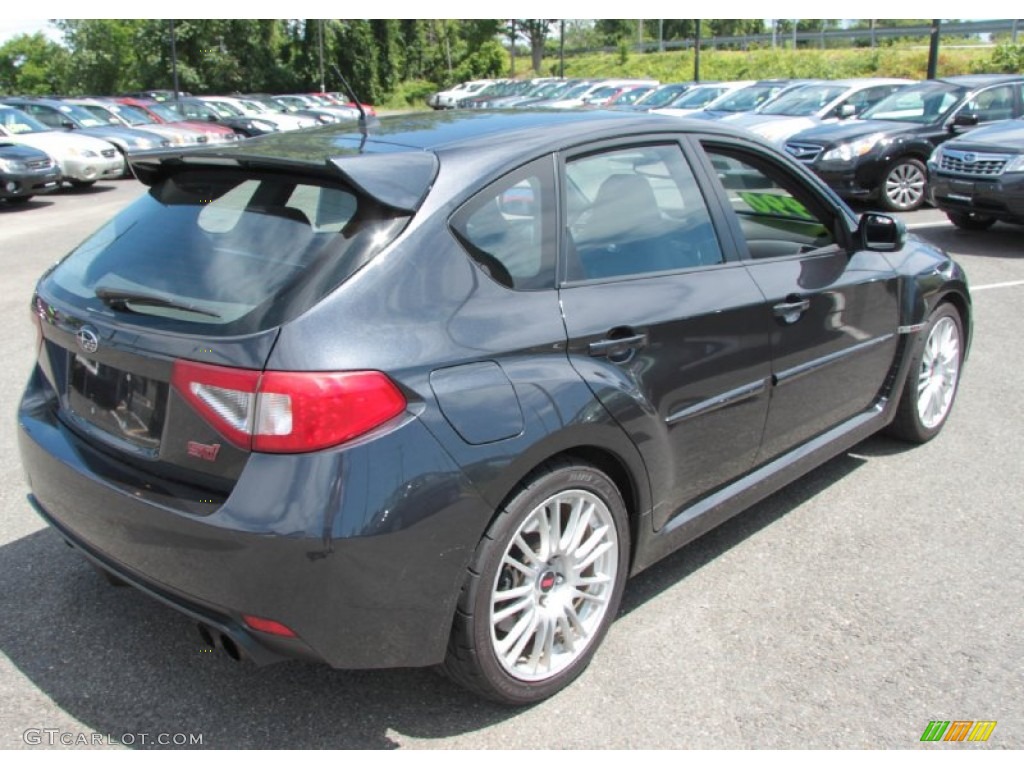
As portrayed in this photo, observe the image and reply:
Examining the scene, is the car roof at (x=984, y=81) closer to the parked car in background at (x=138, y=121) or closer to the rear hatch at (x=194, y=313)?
the rear hatch at (x=194, y=313)

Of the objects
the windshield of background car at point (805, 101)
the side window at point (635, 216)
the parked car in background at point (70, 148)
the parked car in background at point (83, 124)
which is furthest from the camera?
the parked car in background at point (83, 124)

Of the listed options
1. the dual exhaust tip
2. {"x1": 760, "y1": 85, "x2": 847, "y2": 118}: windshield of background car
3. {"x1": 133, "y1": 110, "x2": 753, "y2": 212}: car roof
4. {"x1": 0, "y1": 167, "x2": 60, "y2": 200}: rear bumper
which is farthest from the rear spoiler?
{"x1": 760, "y1": 85, "x2": 847, "y2": 118}: windshield of background car

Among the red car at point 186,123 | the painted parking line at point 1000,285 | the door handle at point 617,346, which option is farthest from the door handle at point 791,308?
the red car at point 186,123

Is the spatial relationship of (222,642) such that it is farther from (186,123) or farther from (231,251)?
(186,123)

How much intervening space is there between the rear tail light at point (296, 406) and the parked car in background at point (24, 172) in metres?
14.5

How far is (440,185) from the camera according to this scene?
8.92 ft

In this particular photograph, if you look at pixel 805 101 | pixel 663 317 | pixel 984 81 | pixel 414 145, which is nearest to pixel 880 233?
pixel 663 317

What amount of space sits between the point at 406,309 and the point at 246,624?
91cm

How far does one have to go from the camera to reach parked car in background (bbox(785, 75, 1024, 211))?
12719 mm

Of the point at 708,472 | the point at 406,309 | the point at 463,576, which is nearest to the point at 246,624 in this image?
the point at 463,576

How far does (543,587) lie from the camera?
2.85 meters

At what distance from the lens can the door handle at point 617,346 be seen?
287cm

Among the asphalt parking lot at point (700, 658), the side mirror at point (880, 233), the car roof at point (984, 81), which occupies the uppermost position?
the car roof at point (984, 81)

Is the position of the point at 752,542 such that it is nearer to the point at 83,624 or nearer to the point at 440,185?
the point at 440,185
